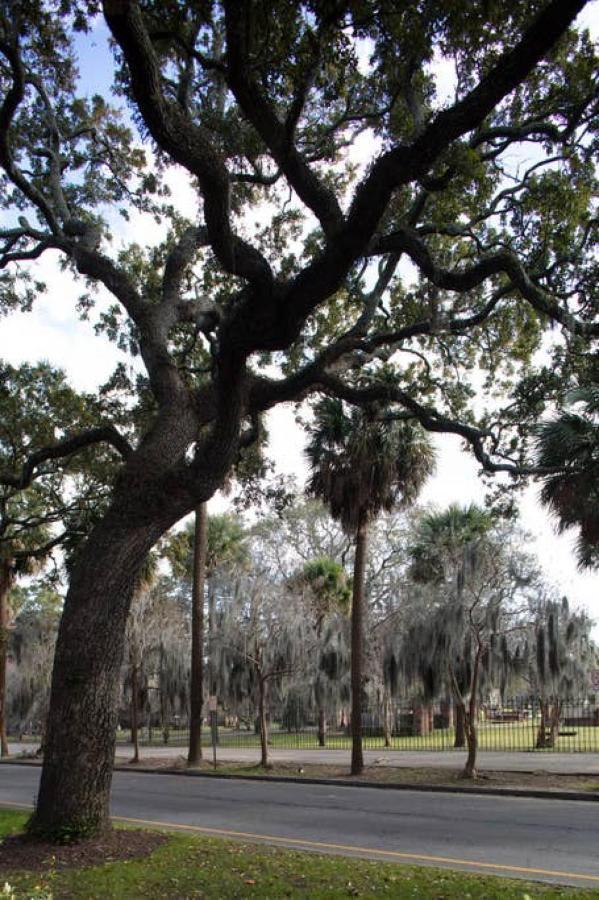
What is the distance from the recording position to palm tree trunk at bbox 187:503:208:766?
2467 centimetres

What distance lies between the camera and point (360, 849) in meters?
10.4

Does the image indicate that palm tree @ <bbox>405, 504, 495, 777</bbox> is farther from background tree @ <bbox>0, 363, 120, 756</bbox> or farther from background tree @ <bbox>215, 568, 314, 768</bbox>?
background tree @ <bbox>0, 363, 120, 756</bbox>

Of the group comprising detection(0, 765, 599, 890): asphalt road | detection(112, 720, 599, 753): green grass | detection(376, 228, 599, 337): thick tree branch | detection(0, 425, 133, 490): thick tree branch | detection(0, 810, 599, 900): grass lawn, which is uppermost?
detection(376, 228, 599, 337): thick tree branch

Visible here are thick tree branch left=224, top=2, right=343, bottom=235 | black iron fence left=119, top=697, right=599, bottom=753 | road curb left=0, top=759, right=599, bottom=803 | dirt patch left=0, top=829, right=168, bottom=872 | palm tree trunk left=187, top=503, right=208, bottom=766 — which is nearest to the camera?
thick tree branch left=224, top=2, right=343, bottom=235

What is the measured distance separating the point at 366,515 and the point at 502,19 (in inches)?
619

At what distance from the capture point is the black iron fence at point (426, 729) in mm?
32094

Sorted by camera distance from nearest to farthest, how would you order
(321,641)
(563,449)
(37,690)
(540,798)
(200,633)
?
(563,449), (540,798), (200,633), (321,641), (37,690)

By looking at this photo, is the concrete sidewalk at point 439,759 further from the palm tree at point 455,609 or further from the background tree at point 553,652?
the background tree at point 553,652

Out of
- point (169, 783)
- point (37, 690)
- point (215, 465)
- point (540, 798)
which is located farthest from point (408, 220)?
point (37, 690)

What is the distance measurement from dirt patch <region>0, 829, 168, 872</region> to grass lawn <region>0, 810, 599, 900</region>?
14 centimetres

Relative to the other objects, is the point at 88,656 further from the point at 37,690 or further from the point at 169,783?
the point at 37,690

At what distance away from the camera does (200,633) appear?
24.9 meters

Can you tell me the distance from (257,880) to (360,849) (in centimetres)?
343

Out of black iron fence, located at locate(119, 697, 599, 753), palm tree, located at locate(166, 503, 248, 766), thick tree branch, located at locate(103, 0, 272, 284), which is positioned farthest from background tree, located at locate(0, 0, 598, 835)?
black iron fence, located at locate(119, 697, 599, 753)
